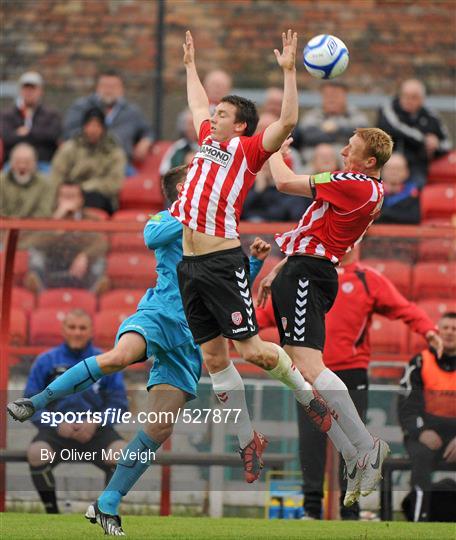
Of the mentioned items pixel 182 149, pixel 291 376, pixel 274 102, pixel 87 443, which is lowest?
pixel 87 443

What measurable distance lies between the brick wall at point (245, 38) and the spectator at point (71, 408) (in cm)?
559

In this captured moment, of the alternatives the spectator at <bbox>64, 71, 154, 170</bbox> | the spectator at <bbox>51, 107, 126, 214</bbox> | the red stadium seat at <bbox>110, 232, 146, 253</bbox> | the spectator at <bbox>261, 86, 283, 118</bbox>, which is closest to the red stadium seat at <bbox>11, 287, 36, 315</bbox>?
the red stadium seat at <bbox>110, 232, 146, 253</bbox>

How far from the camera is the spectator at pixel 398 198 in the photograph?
43.9 ft

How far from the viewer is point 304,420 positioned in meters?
10.4

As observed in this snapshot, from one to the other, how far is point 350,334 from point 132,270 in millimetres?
1873

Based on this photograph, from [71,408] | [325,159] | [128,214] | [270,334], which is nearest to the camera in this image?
[71,408]

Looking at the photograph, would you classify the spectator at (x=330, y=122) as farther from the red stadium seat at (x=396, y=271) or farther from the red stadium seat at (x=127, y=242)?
the red stadium seat at (x=127, y=242)

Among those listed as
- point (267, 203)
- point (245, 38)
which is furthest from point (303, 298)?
point (245, 38)

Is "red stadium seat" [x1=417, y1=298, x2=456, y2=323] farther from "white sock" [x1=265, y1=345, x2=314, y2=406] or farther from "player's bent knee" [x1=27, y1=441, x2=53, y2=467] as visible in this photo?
"player's bent knee" [x1=27, y1=441, x2=53, y2=467]

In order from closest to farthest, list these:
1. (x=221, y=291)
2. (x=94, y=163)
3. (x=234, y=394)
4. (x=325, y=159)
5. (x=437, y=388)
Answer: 1. (x=221, y=291)
2. (x=234, y=394)
3. (x=437, y=388)
4. (x=325, y=159)
5. (x=94, y=163)

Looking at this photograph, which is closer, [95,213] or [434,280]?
[434,280]

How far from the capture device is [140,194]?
14.4 metres

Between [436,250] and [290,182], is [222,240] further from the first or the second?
[436,250]

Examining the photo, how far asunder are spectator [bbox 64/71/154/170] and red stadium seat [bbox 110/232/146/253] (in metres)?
3.55
